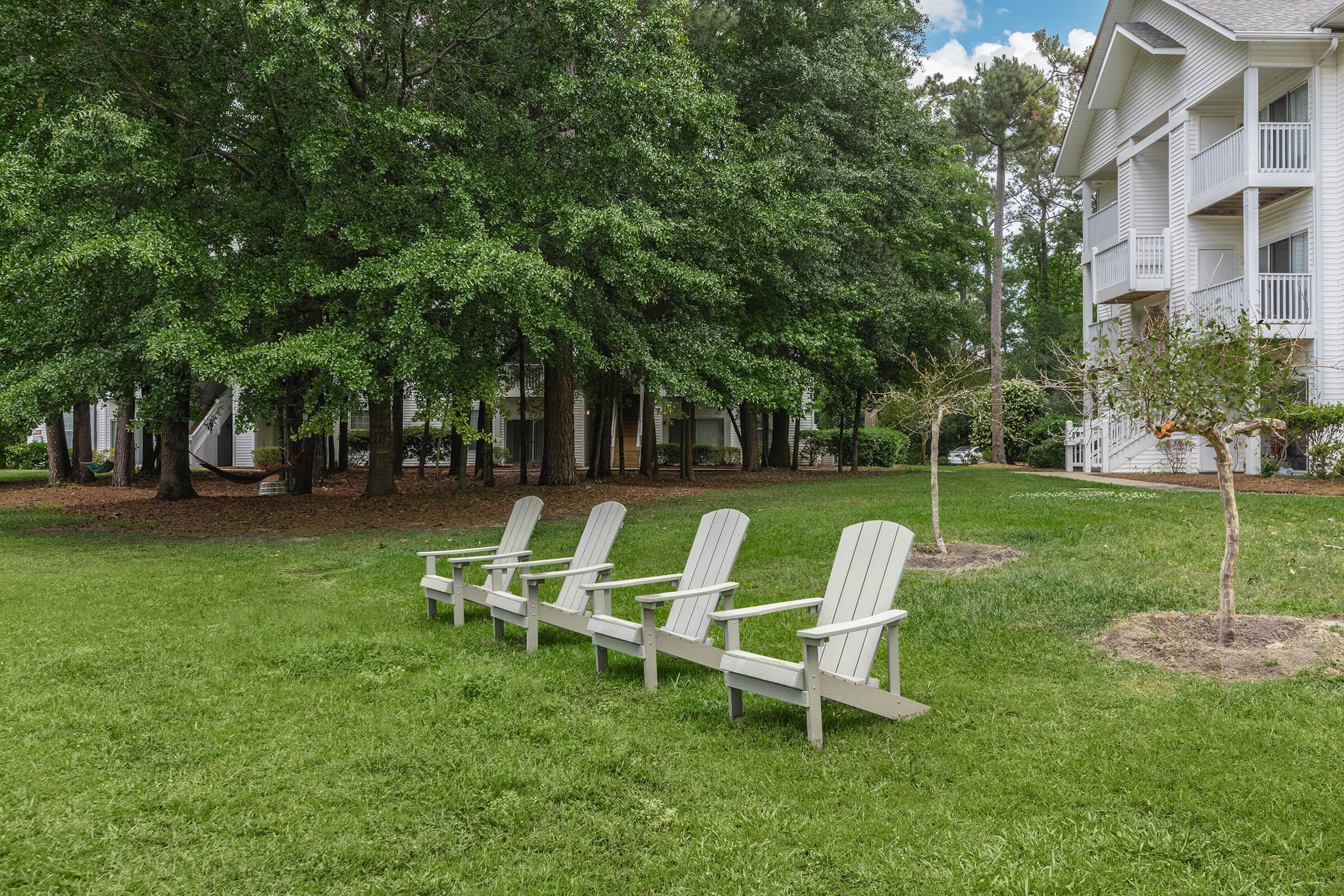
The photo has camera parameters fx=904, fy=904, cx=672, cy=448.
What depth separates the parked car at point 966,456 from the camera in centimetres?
3478

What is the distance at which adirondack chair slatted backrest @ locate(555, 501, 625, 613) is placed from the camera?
6.71 meters

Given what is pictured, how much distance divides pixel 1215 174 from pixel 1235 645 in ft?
52.3

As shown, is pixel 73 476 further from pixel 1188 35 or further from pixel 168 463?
pixel 1188 35

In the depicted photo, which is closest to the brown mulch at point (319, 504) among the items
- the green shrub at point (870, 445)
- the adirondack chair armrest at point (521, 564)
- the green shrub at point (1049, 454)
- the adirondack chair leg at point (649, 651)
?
the adirondack chair armrest at point (521, 564)

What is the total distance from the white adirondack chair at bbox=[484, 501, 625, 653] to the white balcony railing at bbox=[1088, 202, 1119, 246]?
1997 cm

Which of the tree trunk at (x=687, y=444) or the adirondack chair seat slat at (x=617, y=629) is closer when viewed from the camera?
the adirondack chair seat slat at (x=617, y=629)

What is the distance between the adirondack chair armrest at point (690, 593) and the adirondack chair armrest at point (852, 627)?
947mm

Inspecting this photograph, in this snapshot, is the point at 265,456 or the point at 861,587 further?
the point at 265,456

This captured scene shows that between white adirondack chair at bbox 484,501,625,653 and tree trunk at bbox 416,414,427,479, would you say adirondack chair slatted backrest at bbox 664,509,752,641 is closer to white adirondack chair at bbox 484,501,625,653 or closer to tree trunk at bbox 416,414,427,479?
white adirondack chair at bbox 484,501,625,653

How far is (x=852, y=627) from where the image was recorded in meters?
4.30

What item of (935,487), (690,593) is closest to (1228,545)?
(690,593)

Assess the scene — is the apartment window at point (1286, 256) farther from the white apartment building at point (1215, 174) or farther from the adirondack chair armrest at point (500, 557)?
the adirondack chair armrest at point (500, 557)

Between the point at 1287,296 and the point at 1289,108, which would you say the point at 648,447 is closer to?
the point at 1287,296

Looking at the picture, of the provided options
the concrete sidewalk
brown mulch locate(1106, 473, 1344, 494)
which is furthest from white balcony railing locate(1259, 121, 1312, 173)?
the concrete sidewalk
